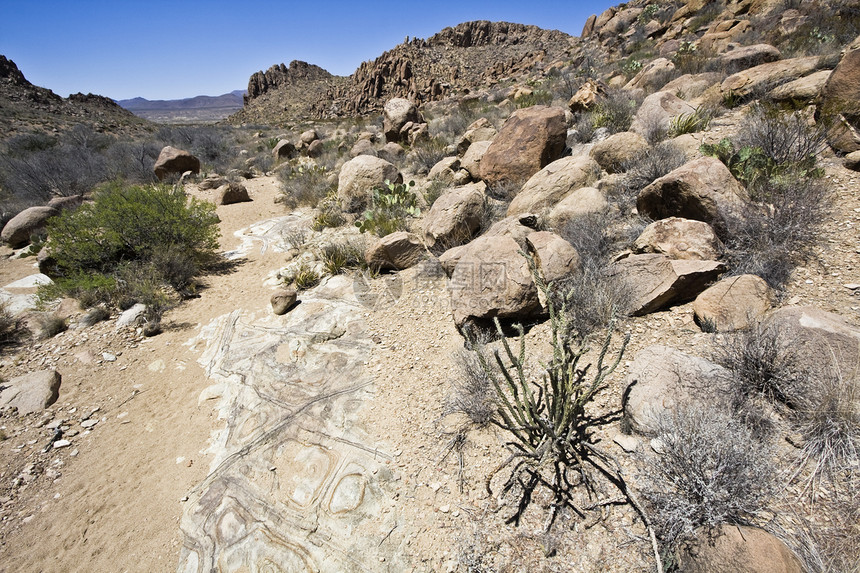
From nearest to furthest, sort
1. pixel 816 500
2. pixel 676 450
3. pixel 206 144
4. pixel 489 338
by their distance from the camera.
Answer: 1. pixel 816 500
2. pixel 676 450
3. pixel 489 338
4. pixel 206 144

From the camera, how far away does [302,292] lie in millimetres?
5195

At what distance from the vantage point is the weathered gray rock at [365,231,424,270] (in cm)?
501

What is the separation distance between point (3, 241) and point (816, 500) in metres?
13.5

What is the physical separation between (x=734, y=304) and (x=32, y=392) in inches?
273

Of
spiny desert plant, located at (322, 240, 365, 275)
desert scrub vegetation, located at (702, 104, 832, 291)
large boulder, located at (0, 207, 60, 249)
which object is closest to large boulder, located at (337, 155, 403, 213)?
spiny desert plant, located at (322, 240, 365, 275)

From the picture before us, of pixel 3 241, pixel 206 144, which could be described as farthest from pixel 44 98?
pixel 3 241

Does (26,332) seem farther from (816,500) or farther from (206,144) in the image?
(206,144)

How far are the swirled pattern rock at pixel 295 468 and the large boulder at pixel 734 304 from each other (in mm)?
2753

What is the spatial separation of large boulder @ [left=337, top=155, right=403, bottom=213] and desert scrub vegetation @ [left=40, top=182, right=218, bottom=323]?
2812 mm

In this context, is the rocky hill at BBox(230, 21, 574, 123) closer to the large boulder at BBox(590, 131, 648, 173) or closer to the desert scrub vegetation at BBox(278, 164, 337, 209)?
the desert scrub vegetation at BBox(278, 164, 337, 209)

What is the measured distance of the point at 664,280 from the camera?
297 cm

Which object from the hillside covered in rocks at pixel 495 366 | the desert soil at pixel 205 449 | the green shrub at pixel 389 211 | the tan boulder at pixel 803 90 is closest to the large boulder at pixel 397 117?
the green shrub at pixel 389 211

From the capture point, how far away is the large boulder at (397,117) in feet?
41.0

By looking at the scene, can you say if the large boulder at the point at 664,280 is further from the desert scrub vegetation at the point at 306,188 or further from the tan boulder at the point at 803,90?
the desert scrub vegetation at the point at 306,188
